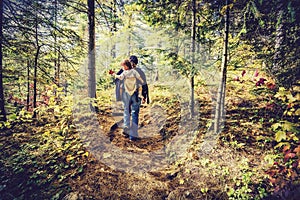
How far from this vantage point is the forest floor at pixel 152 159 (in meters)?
3.51

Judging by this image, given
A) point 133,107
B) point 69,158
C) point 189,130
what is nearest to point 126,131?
point 133,107

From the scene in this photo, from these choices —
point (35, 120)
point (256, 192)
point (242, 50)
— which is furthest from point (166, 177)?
point (35, 120)

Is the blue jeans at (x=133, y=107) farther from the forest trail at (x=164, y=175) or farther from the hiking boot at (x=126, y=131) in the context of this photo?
the forest trail at (x=164, y=175)

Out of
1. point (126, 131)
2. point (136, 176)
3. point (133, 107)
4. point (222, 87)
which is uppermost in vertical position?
point (222, 87)

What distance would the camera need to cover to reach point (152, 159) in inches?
178

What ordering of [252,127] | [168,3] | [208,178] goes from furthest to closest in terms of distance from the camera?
[168,3] < [252,127] < [208,178]

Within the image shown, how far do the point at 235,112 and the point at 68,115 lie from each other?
5.24m

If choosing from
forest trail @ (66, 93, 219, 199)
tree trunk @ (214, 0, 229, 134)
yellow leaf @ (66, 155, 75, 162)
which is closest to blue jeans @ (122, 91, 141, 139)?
forest trail @ (66, 93, 219, 199)

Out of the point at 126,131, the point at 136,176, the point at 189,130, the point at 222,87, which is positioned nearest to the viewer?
the point at 136,176

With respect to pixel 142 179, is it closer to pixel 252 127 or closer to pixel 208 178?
pixel 208 178

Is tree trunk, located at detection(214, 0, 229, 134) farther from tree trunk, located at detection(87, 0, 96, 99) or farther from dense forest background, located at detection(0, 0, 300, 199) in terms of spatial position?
tree trunk, located at detection(87, 0, 96, 99)

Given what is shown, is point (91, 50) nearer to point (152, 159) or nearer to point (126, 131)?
point (126, 131)

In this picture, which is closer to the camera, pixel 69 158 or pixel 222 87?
pixel 69 158

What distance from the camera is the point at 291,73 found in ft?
10.9
